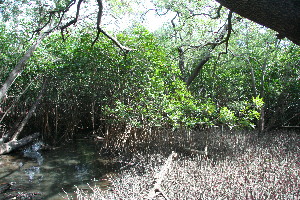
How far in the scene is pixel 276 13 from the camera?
165 centimetres

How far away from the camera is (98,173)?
665cm

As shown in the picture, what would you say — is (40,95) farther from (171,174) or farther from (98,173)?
(171,174)

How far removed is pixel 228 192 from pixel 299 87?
862 centimetres

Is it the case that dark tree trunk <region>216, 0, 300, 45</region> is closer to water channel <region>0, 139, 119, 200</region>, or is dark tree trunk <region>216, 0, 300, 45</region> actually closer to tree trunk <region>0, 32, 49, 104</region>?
water channel <region>0, 139, 119, 200</region>

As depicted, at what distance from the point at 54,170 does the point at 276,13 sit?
6.85 metres

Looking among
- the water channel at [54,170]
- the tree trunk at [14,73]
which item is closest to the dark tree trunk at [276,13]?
the water channel at [54,170]

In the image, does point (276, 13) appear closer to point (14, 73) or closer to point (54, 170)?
point (54, 170)

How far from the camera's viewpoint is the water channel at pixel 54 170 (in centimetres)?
557

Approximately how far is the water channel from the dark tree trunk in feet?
11.5

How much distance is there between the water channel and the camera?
557 cm

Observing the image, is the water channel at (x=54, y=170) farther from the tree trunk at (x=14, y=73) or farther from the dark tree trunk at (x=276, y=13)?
the dark tree trunk at (x=276, y=13)

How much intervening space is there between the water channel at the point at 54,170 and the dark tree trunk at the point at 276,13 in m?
3.49

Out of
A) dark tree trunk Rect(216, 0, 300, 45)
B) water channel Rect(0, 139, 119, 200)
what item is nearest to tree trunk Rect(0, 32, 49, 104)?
water channel Rect(0, 139, 119, 200)

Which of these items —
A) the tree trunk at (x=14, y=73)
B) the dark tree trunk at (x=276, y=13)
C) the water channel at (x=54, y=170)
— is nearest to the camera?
the dark tree trunk at (x=276, y=13)
